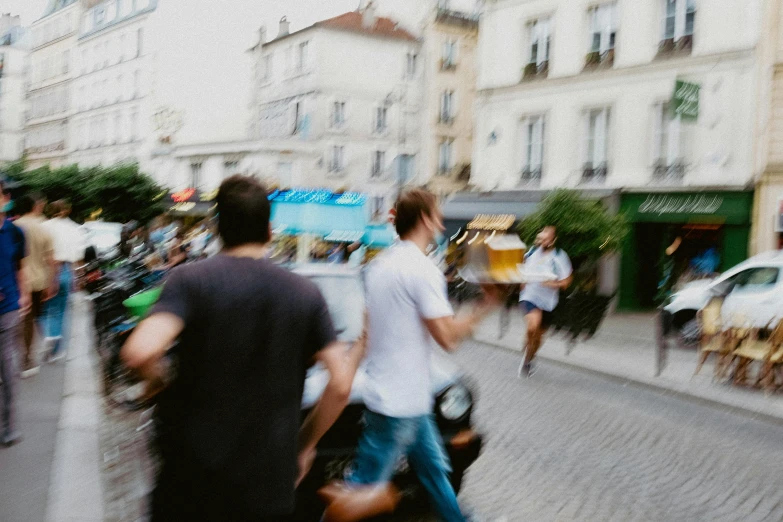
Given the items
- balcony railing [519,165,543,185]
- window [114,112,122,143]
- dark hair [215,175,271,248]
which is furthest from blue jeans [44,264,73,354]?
window [114,112,122,143]

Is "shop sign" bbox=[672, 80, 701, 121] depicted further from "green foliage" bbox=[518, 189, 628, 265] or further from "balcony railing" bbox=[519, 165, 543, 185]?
"balcony railing" bbox=[519, 165, 543, 185]

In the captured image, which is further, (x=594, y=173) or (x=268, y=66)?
(x=268, y=66)

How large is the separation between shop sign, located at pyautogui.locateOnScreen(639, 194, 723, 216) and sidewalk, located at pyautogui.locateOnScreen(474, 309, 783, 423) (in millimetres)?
3805

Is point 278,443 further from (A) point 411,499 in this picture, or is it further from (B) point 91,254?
(B) point 91,254

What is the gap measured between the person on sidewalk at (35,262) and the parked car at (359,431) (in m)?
3.82

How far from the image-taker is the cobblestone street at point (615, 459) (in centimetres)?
511

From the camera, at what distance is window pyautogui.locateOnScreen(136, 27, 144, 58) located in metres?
59.0

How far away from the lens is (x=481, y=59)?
25750 mm

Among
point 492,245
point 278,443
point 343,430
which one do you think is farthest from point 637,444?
point 278,443

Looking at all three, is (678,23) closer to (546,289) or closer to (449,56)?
(546,289)

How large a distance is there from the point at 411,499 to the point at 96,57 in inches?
2634

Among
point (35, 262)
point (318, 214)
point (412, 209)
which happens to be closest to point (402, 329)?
point (412, 209)

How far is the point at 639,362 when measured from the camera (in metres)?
11.9

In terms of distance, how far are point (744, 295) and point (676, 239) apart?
7683 millimetres
